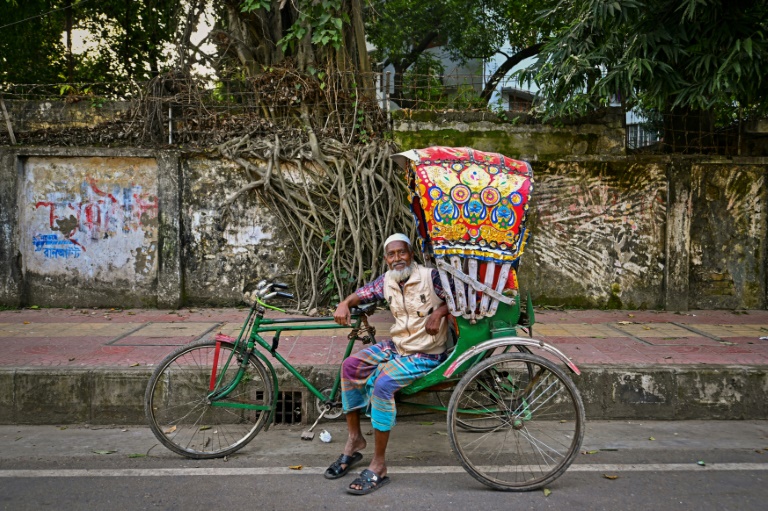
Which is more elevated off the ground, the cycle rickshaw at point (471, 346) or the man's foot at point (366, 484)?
the cycle rickshaw at point (471, 346)

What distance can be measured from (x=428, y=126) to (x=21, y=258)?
198 inches

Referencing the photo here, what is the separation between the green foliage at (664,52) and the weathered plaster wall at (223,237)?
11.9 feet

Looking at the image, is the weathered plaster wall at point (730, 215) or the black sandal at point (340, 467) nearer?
the black sandal at point (340, 467)

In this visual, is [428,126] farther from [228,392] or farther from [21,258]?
[21,258]

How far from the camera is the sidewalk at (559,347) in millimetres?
4738

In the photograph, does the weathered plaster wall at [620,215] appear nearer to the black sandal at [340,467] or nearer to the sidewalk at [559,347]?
the sidewalk at [559,347]

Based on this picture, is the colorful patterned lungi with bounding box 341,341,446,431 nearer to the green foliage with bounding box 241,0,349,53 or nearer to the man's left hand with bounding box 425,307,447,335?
the man's left hand with bounding box 425,307,447,335

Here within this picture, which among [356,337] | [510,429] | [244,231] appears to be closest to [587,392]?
[510,429]

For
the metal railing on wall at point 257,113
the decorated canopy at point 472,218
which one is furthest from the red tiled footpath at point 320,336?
the metal railing on wall at point 257,113

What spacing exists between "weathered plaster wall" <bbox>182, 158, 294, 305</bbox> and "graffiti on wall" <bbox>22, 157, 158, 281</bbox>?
18.2 inches

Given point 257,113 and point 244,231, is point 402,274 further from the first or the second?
point 257,113

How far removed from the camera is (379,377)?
353 centimetres

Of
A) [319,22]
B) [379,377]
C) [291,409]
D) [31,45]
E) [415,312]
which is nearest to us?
[379,377]

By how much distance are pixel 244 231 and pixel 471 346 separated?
4437 mm
